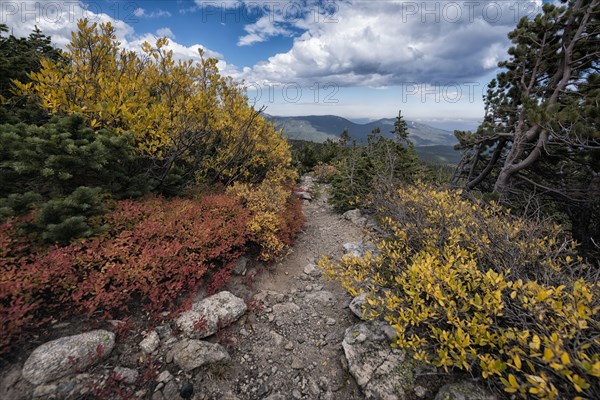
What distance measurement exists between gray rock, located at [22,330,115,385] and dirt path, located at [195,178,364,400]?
1318 mm

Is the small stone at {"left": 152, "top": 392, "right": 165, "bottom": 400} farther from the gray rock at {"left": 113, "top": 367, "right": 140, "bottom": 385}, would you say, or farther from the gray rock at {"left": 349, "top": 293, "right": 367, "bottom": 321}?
the gray rock at {"left": 349, "top": 293, "right": 367, "bottom": 321}

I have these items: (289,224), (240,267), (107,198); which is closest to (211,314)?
(240,267)

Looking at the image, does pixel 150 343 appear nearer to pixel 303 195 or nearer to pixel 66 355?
pixel 66 355

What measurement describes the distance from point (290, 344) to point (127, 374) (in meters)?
2.27

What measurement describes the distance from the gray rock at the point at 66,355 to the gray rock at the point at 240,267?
2424 millimetres

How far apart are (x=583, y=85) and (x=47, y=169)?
14048 mm

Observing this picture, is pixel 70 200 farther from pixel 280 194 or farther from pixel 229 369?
pixel 280 194

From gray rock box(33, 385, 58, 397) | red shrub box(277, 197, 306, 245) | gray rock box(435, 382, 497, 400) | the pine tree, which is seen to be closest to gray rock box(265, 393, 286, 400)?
gray rock box(435, 382, 497, 400)

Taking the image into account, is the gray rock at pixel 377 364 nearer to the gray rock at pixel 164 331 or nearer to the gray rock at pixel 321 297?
the gray rock at pixel 321 297

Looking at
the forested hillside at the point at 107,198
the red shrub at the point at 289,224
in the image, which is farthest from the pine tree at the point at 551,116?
the forested hillside at the point at 107,198

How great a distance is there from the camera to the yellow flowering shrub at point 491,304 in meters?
2.00

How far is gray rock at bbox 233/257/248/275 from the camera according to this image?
5309 millimetres

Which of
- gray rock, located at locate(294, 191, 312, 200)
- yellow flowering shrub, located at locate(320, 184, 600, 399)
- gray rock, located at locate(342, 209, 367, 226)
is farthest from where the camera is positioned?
gray rock, located at locate(294, 191, 312, 200)

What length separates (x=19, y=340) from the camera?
9.03 ft
